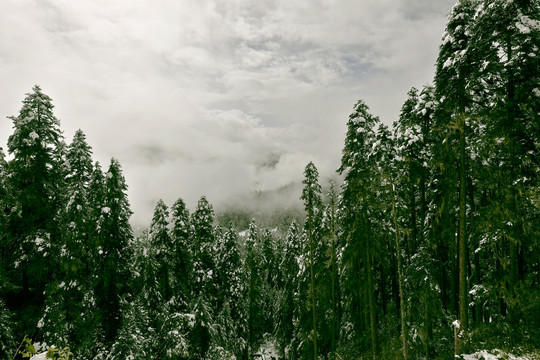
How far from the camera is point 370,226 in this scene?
1895cm

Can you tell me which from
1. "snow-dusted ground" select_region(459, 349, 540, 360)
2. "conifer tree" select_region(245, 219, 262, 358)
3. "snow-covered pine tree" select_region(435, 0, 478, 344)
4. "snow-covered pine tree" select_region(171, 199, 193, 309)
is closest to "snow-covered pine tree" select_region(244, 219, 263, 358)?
"conifer tree" select_region(245, 219, 262, 358)

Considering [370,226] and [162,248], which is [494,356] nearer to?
[370,226]

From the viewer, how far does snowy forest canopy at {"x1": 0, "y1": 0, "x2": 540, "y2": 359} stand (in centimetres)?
1207

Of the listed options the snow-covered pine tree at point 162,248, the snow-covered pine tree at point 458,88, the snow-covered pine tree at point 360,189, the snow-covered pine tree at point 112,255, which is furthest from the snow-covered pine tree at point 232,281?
the snow-covered pine tree at point 458,88

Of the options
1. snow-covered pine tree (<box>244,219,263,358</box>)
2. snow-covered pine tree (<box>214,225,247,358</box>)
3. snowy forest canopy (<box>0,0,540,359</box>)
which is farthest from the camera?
snow-covered pine tree (<box>244,219,263,358</box>)

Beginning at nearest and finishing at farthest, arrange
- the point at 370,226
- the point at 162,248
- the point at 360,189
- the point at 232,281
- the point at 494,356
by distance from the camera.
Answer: the point at 494,356 < the point at 360,189 < the point at 370,226 < the point at 162,248 < the point at 232,281

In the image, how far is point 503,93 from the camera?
12.4m

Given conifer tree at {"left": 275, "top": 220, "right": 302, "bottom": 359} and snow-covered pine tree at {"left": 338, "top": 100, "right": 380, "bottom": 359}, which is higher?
snow-covered pine tree at {"left": 338, "top": 100, "right": 380, "bottom": 359}

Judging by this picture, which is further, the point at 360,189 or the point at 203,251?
the point at 203,251

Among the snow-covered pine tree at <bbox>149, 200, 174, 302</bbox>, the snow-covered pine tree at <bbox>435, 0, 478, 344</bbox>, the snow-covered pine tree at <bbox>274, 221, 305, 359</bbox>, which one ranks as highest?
the snow-covered pine tree at <bbox>435, 0, 478, 344</bbox>

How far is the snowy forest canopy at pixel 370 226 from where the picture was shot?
12.1 metres

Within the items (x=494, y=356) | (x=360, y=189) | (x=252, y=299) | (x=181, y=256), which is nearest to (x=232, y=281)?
(x=252, y=299)

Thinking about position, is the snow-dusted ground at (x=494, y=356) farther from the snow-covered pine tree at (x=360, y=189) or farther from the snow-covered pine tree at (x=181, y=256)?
the snow-covered pine tree at (x=181, y=256)

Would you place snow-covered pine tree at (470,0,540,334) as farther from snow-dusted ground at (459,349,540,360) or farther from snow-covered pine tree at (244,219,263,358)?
snow-covered pine tree at (244,219,263,358)
